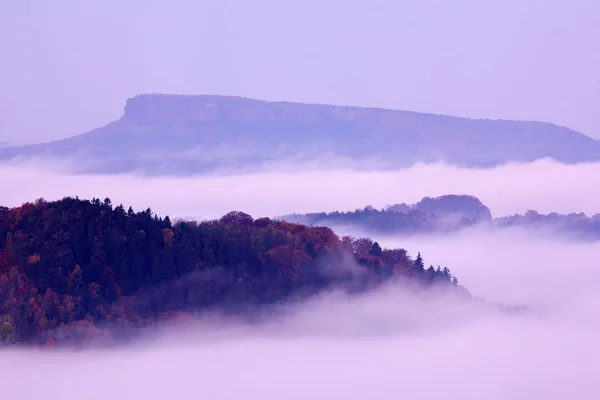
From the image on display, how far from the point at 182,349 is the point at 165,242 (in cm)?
937

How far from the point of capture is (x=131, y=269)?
60.8 m

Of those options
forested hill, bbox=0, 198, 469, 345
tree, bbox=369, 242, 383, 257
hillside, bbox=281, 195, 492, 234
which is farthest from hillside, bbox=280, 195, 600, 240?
forested hill, bbox=0, 198, 469, 345

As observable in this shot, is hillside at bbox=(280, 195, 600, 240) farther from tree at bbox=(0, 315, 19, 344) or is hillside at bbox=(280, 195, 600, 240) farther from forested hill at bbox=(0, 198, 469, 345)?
tree at bbox=(0, 315, 19, 344)

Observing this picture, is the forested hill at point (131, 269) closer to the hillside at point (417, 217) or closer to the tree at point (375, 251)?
the tree at point (375, 251)

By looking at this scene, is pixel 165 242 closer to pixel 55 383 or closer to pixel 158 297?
pixel 158 297

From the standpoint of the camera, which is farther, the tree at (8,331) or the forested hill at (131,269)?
the forested hill at (131,269)

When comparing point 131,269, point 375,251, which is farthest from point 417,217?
point 131,269

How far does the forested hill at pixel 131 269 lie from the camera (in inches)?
2151

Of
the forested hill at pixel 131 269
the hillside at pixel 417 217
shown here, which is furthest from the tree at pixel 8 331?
the hillside at pixel 417 217

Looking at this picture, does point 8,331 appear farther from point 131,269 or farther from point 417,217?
point 417,217

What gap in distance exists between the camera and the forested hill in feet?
179

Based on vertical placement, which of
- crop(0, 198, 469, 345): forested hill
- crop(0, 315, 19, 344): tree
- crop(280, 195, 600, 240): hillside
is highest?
crop(280, 195, 600, 240): hillside

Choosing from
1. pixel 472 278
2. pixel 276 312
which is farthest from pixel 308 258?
pixel 472 278

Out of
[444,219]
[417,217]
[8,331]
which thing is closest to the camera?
[8,331]
